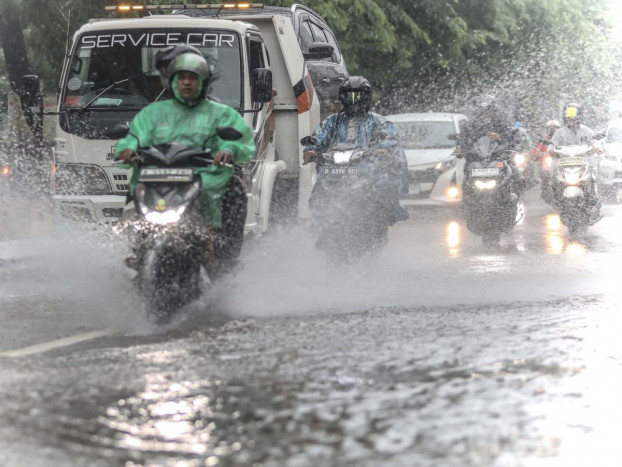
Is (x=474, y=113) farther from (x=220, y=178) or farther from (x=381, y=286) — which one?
(x=220, y=178)

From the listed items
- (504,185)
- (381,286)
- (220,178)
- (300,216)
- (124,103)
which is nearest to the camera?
(220,178)

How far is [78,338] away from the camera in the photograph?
23.8ft

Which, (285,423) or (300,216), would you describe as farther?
(300,216)

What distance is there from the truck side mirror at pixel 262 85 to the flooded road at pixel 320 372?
1626 millimetres

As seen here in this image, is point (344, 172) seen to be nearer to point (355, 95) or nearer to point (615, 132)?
point (355, 95)

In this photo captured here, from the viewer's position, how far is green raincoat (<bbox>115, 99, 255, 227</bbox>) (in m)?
8.20

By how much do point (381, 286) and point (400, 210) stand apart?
1838 mm

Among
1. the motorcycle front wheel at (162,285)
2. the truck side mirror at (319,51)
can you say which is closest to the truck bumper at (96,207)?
the truck side mirror at (319,51)

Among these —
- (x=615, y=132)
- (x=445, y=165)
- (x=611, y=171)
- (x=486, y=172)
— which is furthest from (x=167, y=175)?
(x=615, y=132)

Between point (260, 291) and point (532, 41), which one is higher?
point (532, 41)

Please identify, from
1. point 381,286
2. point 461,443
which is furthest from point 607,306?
point 461,443

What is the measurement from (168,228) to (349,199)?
12.5ft

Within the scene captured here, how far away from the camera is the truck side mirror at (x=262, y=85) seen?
→ 11359 millimetres

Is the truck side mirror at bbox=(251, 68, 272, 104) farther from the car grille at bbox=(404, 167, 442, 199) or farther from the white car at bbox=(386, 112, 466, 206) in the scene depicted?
the car grille at bbox=(404, 167, 442, 199)
